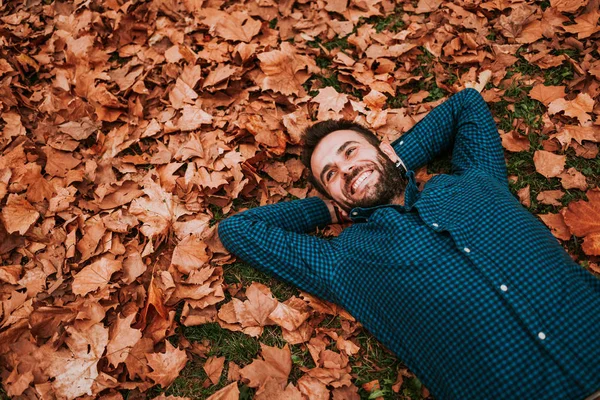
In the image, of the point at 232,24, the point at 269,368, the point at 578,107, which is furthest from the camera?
the point at 232,24

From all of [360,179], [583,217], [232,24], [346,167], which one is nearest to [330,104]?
[346,167]

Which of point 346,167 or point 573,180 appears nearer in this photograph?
point 346,167

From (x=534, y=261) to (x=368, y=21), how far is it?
9.77 feet

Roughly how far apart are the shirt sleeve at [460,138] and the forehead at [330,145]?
437 mm

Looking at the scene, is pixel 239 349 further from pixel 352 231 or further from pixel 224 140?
pixel 224 140

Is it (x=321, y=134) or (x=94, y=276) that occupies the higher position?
(x=321, y=134)

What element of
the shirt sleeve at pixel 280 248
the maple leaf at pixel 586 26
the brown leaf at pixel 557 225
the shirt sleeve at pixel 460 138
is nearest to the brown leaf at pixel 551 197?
the brown leaf at pixel 557 225

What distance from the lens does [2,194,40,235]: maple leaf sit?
135 inches

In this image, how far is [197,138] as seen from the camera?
3.88 m

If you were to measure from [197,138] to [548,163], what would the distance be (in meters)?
2.90

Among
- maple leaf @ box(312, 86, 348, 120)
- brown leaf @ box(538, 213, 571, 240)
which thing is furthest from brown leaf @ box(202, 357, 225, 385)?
brown leaf @ box(538, 213, 571, 240)

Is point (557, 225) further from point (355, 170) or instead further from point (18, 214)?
point (18, 214)

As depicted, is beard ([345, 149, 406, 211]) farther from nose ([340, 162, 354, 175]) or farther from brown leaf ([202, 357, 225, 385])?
brown leaf ([202, 357, 225, 385])

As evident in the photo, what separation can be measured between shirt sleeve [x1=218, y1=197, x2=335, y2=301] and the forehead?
452 millimetres
